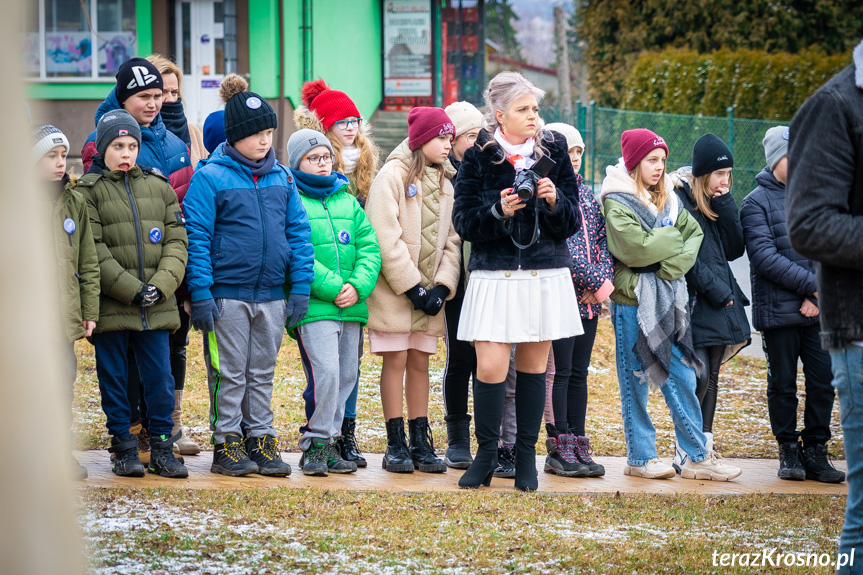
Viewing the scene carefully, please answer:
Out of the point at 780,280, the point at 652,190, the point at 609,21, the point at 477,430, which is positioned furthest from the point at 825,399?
the point at 609,21

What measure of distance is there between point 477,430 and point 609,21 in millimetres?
26822

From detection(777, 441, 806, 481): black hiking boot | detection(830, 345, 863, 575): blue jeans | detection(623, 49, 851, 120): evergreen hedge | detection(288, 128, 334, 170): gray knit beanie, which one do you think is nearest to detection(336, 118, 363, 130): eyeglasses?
detection(288, 128, 334, 170): gray knit beanie

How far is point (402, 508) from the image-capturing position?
5.45m

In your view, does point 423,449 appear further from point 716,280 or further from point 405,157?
point 716,280

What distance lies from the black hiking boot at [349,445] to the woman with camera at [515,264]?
0.93 m

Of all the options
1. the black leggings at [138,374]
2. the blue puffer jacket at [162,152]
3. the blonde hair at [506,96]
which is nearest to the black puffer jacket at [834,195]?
the blonde hair at [506,96]

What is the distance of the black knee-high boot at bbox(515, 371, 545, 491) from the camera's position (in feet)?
19.6

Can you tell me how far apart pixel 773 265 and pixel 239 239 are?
3.45m

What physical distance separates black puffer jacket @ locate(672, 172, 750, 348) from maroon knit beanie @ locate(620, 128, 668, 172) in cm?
48

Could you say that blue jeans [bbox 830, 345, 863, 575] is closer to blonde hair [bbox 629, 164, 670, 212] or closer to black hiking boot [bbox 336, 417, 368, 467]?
blonde hair [bbox 629, 164, 670, 212]

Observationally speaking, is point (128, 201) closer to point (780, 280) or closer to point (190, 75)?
Answer: point (780, 280)

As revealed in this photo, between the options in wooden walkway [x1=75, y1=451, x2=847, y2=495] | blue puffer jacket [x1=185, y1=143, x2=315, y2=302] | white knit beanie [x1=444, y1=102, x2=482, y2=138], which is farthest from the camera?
white knit beanie [x1=444, y1=102, x2=482, y2=138]

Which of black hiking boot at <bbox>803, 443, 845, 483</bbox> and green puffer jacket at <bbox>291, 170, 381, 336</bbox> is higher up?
green puffer jacket at <bbox>291, 170, 381, 336</bbox>

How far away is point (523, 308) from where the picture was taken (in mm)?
5859
